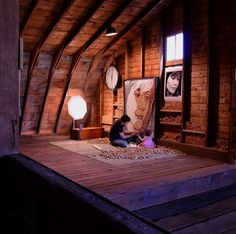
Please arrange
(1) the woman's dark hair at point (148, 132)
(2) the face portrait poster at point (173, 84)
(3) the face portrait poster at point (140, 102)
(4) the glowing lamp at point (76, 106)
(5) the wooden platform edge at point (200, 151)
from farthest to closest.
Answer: (4) the glowing lamp at point (76, 106), (3) the face portrait poster at point (140, 102), (1) the woman's dark hair at point (148, 132), (2) the face portrait poster at point (173, 84), (5) the wooden platform edge at point (200, 151)

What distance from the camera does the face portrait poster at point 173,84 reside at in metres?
6.43

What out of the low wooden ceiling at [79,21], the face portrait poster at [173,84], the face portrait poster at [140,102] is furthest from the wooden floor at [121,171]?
the low wooden ceiling at [79,21]

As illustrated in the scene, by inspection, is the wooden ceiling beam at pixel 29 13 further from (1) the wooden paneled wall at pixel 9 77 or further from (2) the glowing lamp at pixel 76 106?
(1) the wooden paneled wall at pixel 9 77

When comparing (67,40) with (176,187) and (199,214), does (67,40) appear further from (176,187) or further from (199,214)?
(199,214)

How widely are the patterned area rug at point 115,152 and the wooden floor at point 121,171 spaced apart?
0.22 meters

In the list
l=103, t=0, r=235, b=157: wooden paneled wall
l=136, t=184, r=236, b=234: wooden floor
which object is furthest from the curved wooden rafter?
l=136, t=184, r=236, b=234: wooden floor

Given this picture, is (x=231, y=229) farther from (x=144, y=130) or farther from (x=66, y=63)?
(x=66, y=63)

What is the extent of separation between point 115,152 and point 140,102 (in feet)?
5.63

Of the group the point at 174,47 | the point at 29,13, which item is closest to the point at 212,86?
the point at 174,47

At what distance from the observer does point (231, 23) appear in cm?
522

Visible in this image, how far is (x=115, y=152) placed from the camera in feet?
20.0

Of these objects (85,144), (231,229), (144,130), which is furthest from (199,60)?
(231,229)

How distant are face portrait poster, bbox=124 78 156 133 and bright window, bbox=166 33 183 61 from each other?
2.14 ft

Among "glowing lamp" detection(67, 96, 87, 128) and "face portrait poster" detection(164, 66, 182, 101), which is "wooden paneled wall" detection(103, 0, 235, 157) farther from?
"glowing lamp" detection(67, 96, 87, 128)
